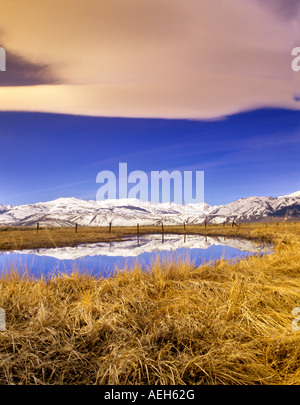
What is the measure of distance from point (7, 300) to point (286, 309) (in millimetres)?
4498

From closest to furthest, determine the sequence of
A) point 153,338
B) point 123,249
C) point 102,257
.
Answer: point 153,338, point 102,257, point 123,249

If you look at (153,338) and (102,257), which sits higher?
(153,338)

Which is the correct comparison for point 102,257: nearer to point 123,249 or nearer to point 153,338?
point 123,249

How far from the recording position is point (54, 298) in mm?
4562

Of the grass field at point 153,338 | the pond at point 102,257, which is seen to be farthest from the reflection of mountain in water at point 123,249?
the grass field at point 153,338

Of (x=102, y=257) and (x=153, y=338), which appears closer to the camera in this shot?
(x=153, y=338)

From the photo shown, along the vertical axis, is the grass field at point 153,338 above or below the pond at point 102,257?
above

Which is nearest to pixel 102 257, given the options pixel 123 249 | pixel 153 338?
pixel 123 249

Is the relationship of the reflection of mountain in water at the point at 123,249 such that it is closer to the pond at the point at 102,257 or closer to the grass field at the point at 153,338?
the pond at the point at 102,257

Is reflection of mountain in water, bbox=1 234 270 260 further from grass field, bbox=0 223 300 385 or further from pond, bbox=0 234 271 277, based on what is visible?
grass field, bbox=0 223 300 385

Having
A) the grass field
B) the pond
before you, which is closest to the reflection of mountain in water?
the pond
